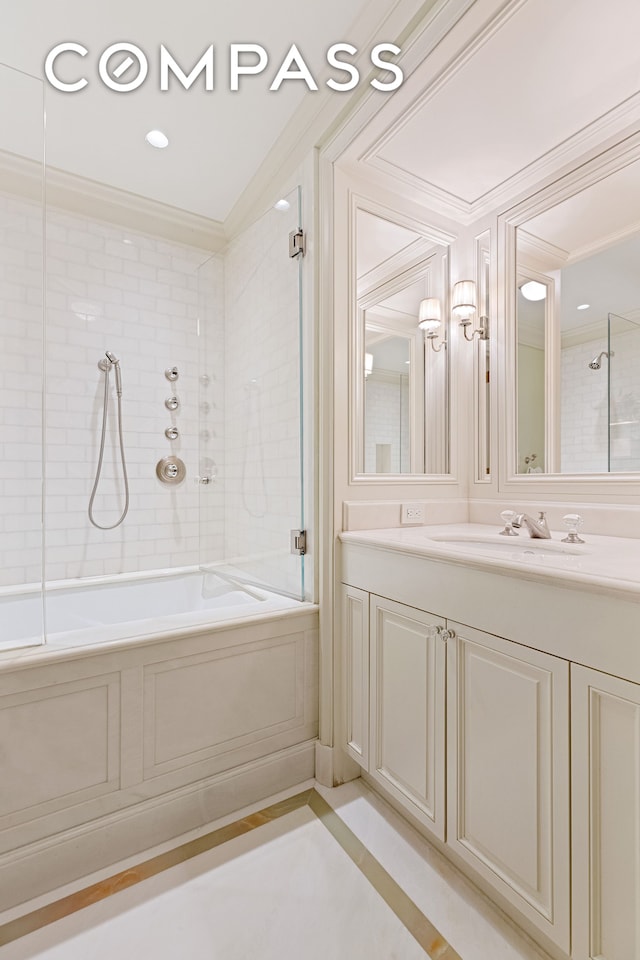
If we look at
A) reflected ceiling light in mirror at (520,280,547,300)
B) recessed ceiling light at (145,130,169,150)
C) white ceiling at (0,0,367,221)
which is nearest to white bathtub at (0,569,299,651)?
white ceiling at (0,0,367,221)

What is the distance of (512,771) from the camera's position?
1057mm

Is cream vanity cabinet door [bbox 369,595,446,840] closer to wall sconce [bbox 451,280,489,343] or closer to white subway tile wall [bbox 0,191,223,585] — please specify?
wall sconce [bbox 451,280,489,343]

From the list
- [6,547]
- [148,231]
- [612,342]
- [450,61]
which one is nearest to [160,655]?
[6,547]

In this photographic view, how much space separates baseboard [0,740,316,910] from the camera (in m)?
1.21

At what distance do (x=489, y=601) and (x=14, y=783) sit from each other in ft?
4.45

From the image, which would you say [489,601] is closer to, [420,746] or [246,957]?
[420,746]

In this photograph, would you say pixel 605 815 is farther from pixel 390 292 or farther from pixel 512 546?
pixel 390 292


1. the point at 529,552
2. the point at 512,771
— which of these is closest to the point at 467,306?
the point at 529,552

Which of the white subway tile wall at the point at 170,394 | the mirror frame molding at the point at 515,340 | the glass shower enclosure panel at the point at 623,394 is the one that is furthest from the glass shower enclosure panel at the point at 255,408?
the glass shower enclosure panel at the point at 623,394

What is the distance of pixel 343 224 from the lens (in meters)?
1.71

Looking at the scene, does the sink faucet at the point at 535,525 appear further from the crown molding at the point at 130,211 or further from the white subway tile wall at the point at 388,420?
the crown molding at the point at 130,211

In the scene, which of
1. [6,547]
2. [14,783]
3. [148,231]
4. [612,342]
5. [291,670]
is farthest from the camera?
[148,231]

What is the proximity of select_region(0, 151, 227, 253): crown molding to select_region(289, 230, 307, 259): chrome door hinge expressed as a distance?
98cm

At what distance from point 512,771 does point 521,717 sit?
138 millimetres
